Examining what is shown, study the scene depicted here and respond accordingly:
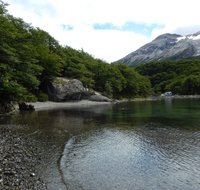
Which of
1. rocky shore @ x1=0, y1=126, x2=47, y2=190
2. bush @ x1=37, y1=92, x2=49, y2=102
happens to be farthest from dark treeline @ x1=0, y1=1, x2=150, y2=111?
rocky shore @ x1=0, y1=126, x2=47, y2=190

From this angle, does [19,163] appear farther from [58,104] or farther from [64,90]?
[64,90]

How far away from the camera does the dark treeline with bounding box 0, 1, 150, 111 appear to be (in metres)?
50.4

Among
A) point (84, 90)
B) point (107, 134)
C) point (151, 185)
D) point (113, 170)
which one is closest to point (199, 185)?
point (151, 185)

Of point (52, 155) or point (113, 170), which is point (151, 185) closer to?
point (113, 170)

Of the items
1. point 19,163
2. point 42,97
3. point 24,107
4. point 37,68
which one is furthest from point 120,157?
point 42,97

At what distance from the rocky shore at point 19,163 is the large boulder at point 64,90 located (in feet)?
189

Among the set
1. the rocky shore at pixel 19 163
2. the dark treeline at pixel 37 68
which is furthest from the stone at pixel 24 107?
the rocky shore at pixel 19 163

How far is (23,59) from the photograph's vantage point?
62.3 metres

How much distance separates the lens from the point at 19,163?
20.4 meters

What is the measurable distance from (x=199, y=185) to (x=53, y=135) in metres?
19.1

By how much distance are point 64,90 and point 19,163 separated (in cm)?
6901

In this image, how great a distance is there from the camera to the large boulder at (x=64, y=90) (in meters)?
88.1

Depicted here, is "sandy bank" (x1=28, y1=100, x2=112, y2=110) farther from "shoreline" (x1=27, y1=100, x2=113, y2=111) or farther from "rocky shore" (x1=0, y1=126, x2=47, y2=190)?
"rocky shore" (x1=0, y1=126, x2=47, y2=190)

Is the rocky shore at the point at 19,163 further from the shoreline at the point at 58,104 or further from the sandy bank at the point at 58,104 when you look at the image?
the shoreline at the point at 58,104
